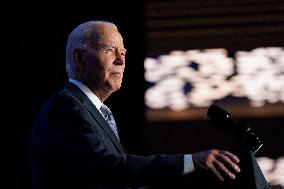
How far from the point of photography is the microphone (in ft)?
4.44

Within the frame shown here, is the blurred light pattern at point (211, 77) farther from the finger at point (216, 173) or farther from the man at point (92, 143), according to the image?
the finger at point (216, 173)

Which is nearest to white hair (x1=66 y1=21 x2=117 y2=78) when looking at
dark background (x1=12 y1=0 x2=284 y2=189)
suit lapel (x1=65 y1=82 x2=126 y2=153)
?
suit lapel (x1=65 y1=82 x2=126 y2=153)

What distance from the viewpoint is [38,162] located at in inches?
59.4

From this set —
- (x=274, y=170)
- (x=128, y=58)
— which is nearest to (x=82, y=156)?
(x=128, y=58)

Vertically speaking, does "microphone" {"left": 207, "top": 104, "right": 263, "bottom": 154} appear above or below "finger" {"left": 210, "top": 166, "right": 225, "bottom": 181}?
above

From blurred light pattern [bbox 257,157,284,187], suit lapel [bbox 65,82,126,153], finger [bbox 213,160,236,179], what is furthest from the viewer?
blurred light pattern [bbox 257,157,284,187]

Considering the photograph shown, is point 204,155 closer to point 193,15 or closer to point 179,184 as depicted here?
point 179,184

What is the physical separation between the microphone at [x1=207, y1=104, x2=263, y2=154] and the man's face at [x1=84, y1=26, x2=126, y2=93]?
0.38 meters

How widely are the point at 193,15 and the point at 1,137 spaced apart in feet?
4.18

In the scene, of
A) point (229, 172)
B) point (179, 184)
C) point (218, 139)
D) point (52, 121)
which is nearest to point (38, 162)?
point (52, 121)

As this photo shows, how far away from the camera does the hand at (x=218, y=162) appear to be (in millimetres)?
1273

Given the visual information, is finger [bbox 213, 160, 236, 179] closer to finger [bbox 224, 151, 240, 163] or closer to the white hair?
finger [bbox 224, 151, 240, 163]

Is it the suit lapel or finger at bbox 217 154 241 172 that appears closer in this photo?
finger at bbox 217 154 241 172

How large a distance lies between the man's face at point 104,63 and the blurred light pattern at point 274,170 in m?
1.72
